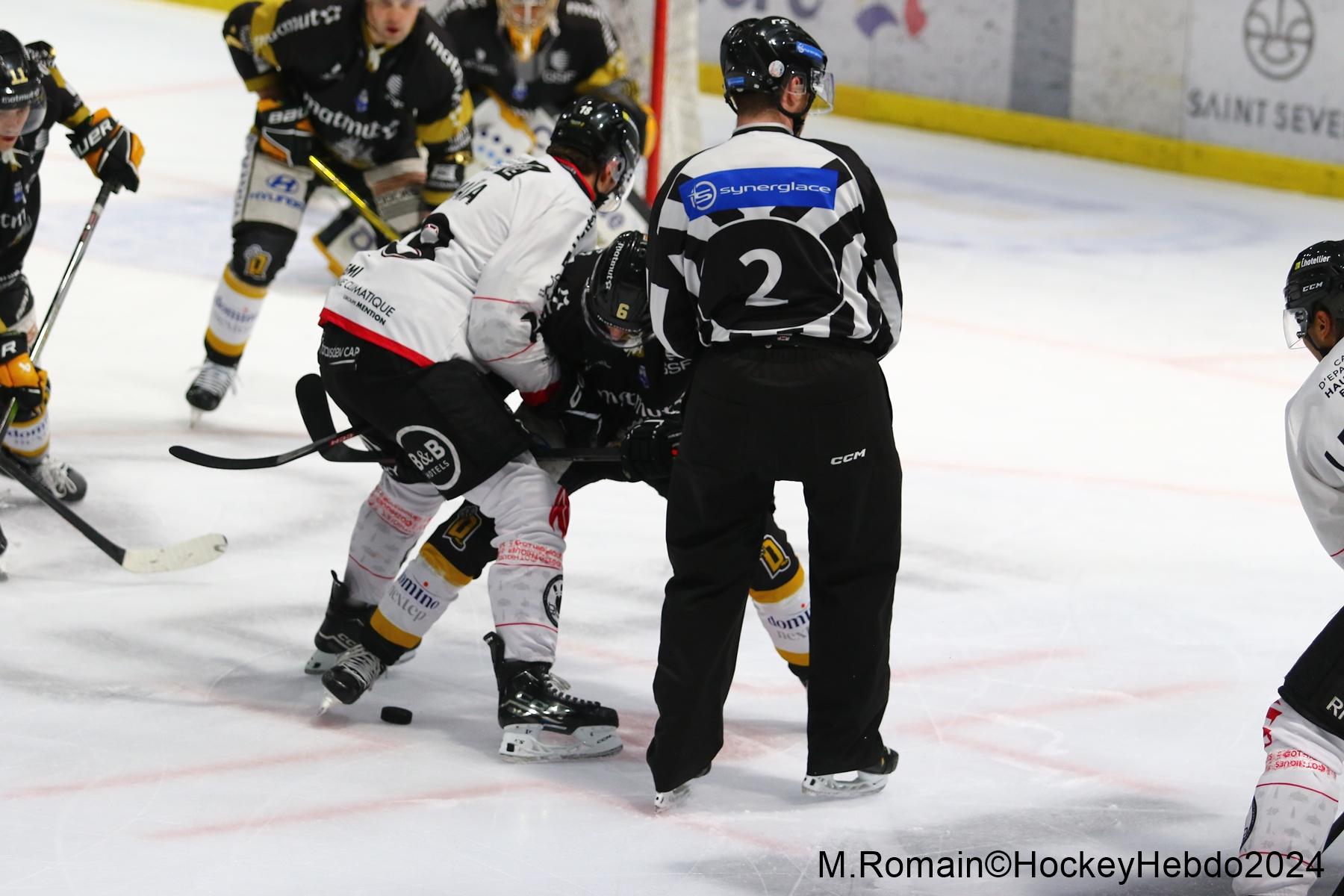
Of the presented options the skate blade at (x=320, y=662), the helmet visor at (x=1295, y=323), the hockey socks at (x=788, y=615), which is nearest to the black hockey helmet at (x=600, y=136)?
the hockey socks at (x=788, y=615)

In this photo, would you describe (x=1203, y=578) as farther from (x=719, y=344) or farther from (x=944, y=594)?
(x=719, y=344)

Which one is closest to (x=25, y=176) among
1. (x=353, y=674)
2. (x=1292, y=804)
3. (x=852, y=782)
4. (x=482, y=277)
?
(x=482, y=277)

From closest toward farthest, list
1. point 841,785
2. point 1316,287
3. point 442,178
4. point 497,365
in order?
1. point 1316,287
2. point 841,785
3. point 497,365
4. point 442,178

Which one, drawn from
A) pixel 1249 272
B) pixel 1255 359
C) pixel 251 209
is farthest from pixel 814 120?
pixel 251 209

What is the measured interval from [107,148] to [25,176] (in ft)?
1.19

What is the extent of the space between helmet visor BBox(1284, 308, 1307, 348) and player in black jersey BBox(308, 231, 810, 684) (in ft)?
3.31

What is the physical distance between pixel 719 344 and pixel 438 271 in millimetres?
688

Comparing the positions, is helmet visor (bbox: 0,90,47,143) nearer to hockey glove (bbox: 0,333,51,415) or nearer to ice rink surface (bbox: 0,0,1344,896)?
hockey glove (bbox: 0,333,51,415)

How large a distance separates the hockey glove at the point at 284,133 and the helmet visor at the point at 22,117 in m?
1.20

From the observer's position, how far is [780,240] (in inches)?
122

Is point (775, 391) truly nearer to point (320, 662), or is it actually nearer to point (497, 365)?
point (497, 365)

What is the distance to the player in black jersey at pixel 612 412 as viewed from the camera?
3.54 m

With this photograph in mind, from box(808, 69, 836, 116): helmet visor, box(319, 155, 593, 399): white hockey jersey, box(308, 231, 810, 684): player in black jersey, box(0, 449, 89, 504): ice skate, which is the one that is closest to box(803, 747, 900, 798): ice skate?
box(308, 231, 810, 684): player in black jersey

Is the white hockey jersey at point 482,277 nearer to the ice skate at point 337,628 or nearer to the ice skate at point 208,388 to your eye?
the ice skate at point 337,628
